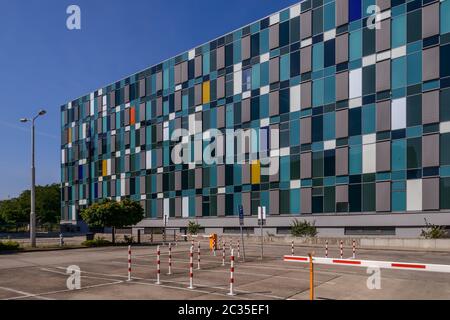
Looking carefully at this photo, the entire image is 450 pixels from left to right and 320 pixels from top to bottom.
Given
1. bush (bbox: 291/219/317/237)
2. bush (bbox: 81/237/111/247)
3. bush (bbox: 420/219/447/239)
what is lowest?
bush (bbox: 81/237/111/247)

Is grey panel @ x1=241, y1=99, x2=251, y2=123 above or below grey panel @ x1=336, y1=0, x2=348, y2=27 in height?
below

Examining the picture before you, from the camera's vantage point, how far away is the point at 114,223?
35.6 meters

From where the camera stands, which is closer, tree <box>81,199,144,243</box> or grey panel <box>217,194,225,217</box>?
tree <box>81,199,144,243</box>

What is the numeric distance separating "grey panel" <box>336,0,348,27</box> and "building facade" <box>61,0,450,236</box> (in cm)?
12

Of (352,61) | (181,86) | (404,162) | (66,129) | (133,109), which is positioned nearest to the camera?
(404,162)

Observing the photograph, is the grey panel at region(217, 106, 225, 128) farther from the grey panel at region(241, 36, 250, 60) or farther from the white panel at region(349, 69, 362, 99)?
the white panel at region(349, 69, 362, 99)

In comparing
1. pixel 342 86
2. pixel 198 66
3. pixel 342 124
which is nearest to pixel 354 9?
pixel 342 86

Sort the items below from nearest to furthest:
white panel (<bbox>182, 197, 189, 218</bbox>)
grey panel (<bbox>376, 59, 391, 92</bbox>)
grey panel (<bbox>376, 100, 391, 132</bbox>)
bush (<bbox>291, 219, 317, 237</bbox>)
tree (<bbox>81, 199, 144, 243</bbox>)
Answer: tree (<bbox>81, 199, 144, 243</bbox>)
grey panel (<bbox>376, 100, 391, 132</bbox>)
grey panel (<bbox>376, 59, 391, 92</bbox>)
bush (<bbox>291, 219, 317, 237</bbox>)
white panel (<bbox>182, 197, 189, 218</bbox>)

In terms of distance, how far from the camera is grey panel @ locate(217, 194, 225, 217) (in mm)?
48438

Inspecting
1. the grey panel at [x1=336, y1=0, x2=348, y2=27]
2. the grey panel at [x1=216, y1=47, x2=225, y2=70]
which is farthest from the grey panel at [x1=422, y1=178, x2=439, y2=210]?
the grey panel at [x1=216, y1=47, x2=225, y2=70]

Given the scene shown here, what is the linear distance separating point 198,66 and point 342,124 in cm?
2085
